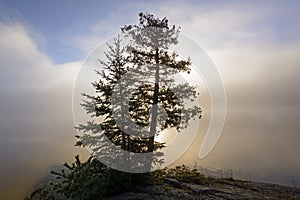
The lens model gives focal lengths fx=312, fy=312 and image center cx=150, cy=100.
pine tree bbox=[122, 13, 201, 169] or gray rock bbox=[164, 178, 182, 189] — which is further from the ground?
pine tree bbox=[122, 13, 201, 169]

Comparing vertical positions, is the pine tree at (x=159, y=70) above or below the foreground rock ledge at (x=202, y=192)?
above

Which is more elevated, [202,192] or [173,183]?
[173,183]

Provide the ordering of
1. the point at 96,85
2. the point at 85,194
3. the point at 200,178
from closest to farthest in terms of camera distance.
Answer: the point at 85,194 → the point at 96,85 → the point at 200,178

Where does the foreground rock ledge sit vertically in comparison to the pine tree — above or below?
below

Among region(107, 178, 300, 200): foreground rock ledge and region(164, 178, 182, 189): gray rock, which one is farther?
region(164, 178, 182, 189): gray rock

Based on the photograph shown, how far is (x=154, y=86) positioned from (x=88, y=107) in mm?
4587

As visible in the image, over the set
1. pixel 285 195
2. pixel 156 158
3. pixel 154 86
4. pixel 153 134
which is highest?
pixel 154 86

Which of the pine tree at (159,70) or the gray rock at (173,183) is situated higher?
the pine tree at (159,70)

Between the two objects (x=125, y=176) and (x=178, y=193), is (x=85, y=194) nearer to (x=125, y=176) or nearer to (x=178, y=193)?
(x=125, y=176)

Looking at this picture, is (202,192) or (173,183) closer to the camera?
(202,192)

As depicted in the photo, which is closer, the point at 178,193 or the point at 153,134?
the point at 178,193

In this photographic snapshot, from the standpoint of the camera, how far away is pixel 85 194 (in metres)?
14.6

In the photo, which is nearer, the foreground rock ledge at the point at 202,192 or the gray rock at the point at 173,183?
the foreground rock ledge at the point at 202,192

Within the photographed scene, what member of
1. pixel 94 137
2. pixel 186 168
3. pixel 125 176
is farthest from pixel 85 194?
pixel 186 168
